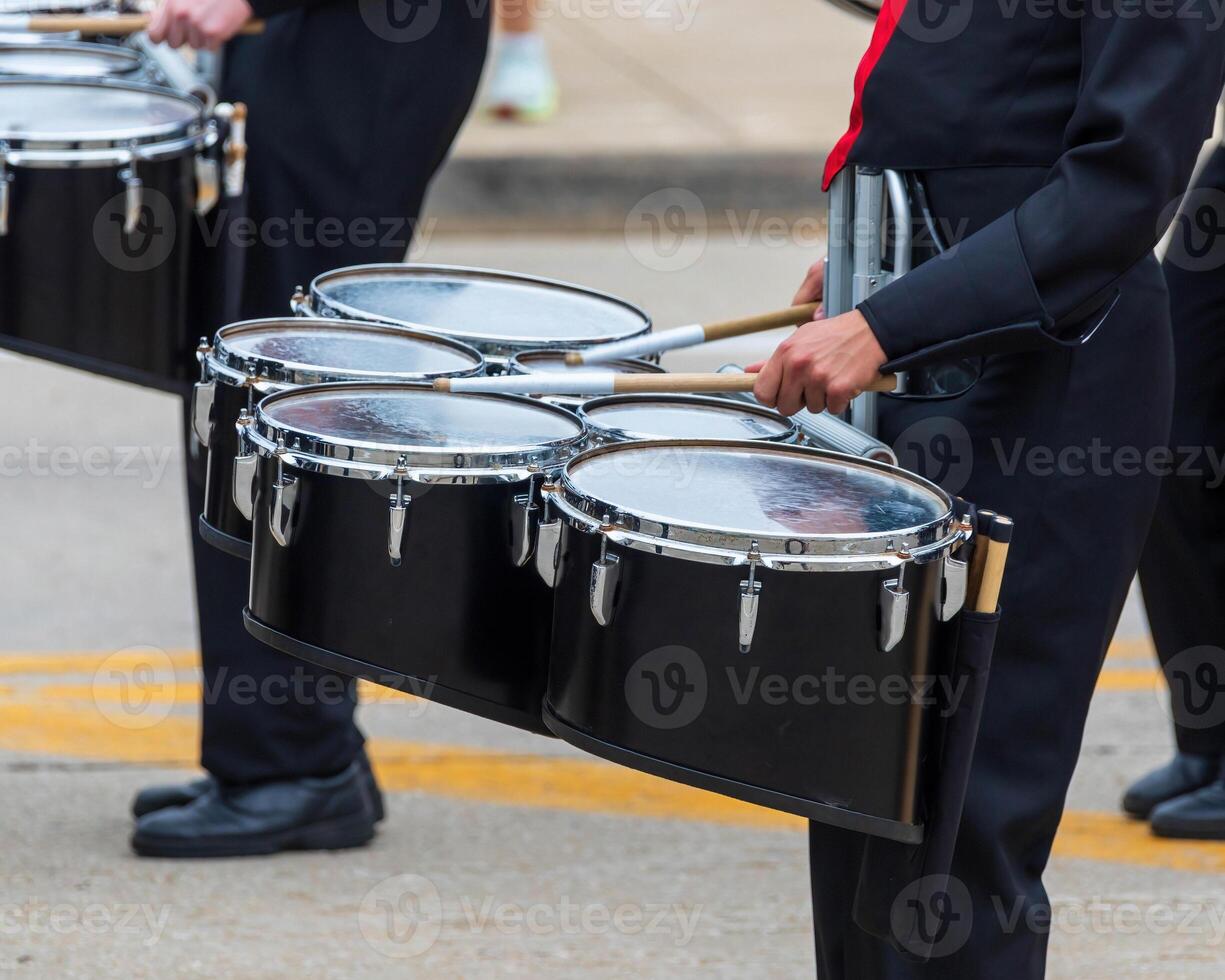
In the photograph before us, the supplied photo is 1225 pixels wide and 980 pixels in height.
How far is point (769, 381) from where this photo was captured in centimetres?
218

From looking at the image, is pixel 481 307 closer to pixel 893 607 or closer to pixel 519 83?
pixel 893 607

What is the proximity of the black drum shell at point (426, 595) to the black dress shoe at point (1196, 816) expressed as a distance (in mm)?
1803

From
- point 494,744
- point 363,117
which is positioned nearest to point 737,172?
point 494,744

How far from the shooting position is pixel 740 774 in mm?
2012

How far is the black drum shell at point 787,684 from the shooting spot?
197 cm

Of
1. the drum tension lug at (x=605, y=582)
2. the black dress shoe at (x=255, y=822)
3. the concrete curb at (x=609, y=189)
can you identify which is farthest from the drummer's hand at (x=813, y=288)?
the concrete curb at (x=609, y=189)

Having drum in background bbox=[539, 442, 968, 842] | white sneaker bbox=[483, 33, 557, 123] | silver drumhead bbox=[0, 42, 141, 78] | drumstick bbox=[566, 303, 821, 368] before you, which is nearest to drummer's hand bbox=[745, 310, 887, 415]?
drum in background bbox=[539, 442, 968, 842]

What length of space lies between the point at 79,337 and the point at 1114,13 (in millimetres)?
1892

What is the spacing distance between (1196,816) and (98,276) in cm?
218

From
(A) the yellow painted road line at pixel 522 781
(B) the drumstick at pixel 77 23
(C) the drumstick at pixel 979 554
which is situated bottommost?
(A) the yellow painted road line at pixel 522 781

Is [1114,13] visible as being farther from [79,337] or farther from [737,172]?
[737,172]

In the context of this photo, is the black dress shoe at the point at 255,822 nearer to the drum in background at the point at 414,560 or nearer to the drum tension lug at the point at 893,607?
the drum in background at the point at 414,560

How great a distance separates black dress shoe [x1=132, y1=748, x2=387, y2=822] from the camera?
351cm

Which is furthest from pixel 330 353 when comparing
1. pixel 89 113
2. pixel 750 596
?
pixel 89 113
